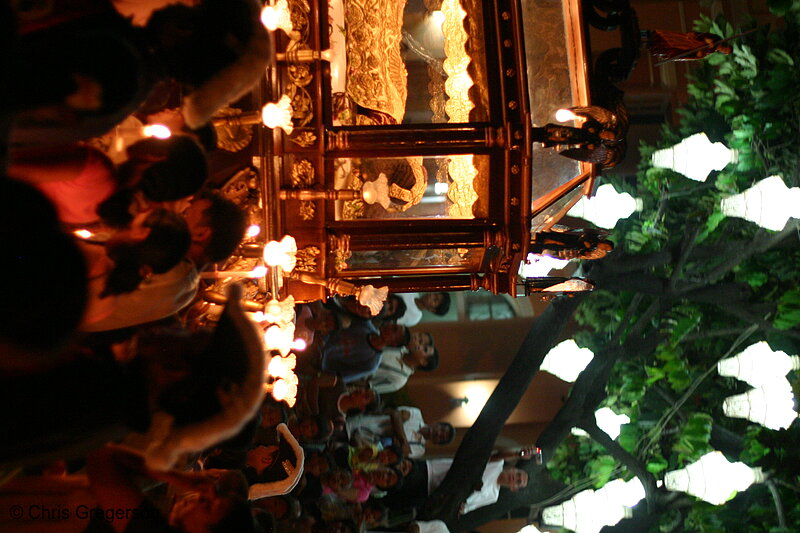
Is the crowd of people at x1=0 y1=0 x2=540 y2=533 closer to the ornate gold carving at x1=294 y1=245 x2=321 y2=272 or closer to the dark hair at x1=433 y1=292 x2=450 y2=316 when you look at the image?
the ornate gold carving at x1=294 y1=245 x2=321 y2=272

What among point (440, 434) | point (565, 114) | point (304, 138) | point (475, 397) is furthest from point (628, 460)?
point (304, 138)

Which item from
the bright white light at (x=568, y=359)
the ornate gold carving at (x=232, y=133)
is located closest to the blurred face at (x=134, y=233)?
the ornate gold carving at (x=232, y=133)

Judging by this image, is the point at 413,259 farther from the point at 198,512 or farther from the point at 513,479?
the point at 513,479

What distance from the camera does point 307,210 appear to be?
20.0 feet

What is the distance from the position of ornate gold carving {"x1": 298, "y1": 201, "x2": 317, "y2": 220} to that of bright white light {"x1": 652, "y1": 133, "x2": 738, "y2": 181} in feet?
15.0

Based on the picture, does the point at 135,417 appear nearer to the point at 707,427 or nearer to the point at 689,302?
the point at 707,427

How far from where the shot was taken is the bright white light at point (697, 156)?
779cm

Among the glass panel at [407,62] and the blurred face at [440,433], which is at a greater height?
the glass panel at [407,62]

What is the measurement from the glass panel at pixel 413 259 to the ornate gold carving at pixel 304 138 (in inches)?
47.9

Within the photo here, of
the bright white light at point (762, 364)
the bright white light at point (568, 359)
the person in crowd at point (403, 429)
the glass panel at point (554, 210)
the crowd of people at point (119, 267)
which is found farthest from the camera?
the bright white light at point (568, 359)

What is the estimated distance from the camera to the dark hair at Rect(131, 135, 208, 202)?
339 cm

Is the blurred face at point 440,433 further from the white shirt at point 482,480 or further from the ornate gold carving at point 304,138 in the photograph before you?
the ornate gold carving at point 304,138

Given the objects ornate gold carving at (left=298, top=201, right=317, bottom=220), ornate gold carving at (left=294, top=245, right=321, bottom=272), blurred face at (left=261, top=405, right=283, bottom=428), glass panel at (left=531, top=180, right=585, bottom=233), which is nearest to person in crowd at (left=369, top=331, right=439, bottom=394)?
blurred face at (left=261, top=405, right=283, bottom=428)

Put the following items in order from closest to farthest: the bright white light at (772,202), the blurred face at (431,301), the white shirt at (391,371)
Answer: the bright white light at (772,202), the blurred face at (431,301), the white shirt at (391,371)
